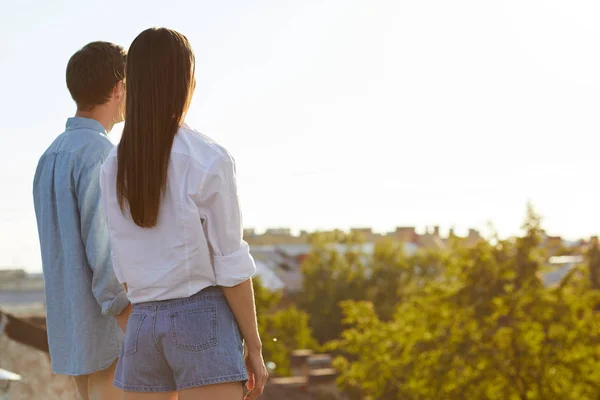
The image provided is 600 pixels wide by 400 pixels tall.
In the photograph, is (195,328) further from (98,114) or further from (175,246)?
(98,114)

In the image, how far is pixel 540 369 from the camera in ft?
45.0

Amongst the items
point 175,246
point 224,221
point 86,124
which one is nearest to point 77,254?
point 86,124

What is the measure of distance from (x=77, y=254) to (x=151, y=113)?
29.2 inches

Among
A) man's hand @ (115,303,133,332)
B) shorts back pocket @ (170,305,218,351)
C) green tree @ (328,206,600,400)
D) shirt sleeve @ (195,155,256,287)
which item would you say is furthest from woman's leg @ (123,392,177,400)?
green tree @ (328,206,600,400)

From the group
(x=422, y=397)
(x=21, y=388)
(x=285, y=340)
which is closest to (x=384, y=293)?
(x=285, y=340)

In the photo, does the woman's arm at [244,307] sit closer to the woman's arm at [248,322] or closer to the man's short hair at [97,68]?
the woman's arm at [248,322]

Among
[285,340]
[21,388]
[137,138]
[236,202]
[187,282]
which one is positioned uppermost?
[137,138]

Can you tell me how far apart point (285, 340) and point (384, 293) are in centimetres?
1657

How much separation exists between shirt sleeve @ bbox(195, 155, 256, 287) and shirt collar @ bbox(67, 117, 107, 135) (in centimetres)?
82

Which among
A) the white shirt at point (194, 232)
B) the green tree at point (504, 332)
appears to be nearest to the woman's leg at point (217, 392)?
the white shirt at point (194, 232)

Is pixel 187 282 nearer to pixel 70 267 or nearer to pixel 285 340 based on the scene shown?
pixel 70 267

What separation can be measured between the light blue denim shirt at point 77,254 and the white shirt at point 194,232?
1.73 ft

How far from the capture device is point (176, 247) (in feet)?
7.14

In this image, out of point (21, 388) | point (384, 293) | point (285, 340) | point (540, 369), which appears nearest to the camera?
point (21, 388)
